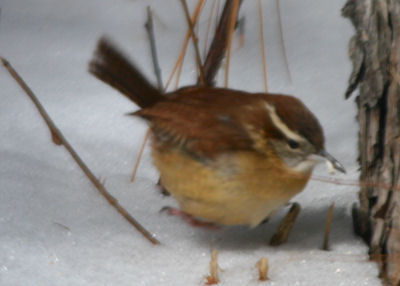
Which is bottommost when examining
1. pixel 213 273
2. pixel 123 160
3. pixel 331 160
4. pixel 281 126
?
pixel 123 160

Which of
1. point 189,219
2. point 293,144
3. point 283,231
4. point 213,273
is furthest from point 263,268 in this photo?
point 189,219

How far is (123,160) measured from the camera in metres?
4.29

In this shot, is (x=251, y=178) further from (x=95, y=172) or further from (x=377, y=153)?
(x=95, y=172)

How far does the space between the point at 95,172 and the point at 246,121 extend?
1.26 m

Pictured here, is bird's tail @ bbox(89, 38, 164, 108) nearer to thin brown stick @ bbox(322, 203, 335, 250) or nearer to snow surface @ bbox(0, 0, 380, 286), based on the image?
snow surface @ bbox(0, 0, 380, 286)

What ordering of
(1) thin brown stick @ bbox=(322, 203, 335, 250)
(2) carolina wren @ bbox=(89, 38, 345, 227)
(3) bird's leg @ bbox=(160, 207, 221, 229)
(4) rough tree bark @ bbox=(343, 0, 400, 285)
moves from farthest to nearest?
(3) bird's leg @ bbox=(160, 207, 221, 229) < (1) thin brown stick @ bbox=(322, 203, 335, 250) < (2) carolina wren @ bbox=(89, 38, 345, 227) < (4) rough tree bark @ bbox=(343, 0, 400, 285)

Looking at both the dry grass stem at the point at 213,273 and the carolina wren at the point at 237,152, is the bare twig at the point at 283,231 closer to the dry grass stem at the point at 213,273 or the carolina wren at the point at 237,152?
the carolina wren at the point at 237,152

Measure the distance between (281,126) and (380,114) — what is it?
396mm

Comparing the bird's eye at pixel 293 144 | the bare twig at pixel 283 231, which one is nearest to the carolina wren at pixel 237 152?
the bird's eye at pixel 293 144

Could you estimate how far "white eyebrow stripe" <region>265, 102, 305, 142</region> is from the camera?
3059 millimetres

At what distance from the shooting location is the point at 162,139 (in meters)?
3.28

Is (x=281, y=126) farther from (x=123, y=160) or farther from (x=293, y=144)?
(x=123, y=160)

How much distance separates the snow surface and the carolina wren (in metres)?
0.27

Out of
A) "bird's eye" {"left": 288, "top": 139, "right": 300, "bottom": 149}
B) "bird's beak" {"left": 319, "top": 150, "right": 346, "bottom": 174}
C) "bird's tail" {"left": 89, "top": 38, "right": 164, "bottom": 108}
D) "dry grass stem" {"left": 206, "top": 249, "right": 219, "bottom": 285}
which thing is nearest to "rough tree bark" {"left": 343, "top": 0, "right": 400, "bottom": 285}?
"bird's beak" {"left": 319, "top": 150, "right": 346, "bottom": 174}
